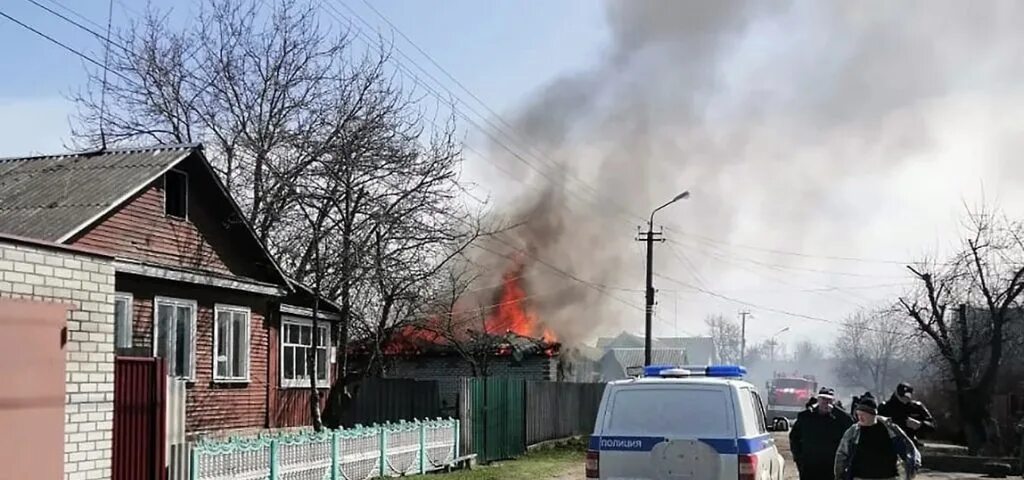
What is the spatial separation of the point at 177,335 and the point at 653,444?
10.3 m

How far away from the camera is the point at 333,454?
1523 centimetres

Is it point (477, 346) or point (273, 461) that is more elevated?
point (477, 346)

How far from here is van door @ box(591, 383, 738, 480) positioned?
10188mm

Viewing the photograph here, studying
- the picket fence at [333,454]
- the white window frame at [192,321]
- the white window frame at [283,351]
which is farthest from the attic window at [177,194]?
the picket fence at [333,454]

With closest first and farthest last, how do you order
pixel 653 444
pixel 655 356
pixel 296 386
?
pixel 653 444 → pixel 296 386 → pixel 655 356

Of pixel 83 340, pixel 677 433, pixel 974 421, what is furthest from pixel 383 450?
pixel 974 421

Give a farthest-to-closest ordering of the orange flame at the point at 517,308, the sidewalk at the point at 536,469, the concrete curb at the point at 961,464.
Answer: the orange flame at the point at 517,308
the concrete curb at the point at 961,464
the sidewalk at the point at 536,469

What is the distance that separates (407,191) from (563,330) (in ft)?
89.1

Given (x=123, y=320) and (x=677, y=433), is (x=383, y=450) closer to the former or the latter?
(x=123, y=320)

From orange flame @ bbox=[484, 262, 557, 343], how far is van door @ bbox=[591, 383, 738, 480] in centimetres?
3378

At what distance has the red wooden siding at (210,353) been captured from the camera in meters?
16.9

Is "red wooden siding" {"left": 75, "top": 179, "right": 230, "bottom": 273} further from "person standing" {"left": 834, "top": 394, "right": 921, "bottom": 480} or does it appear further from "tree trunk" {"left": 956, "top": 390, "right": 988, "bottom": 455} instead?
"tree trunk" {"left": 956, "top": 390, "right": 988, "bottom": 455}

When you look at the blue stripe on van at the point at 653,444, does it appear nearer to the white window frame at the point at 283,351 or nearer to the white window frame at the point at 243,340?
the white window frame at the point at 243,340

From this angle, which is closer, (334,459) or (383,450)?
(334,459)
